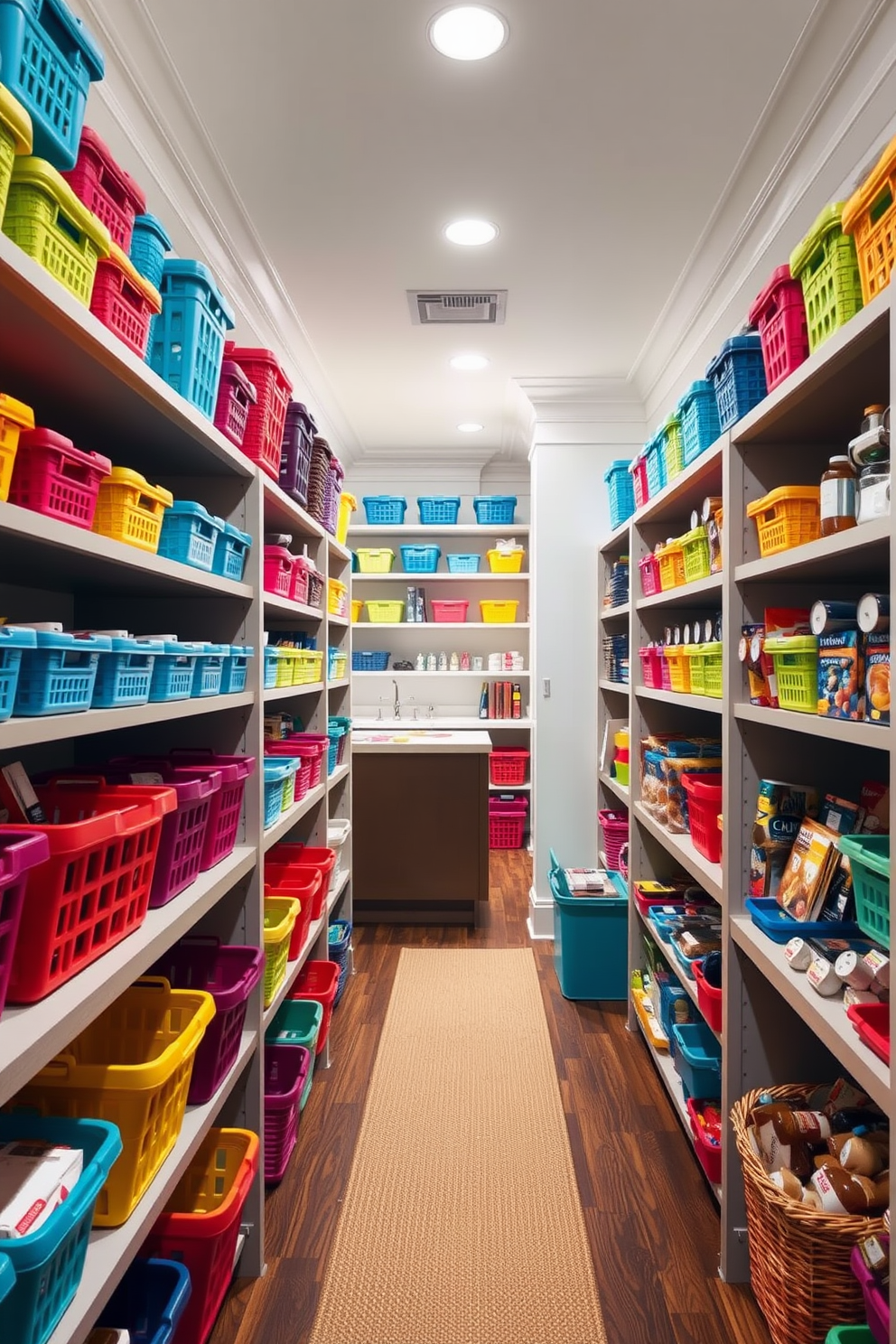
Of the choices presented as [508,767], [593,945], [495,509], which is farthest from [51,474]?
[508,767]

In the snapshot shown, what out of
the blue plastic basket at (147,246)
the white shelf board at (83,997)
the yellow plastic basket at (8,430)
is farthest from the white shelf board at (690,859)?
the blue plastic basket at (147,246)

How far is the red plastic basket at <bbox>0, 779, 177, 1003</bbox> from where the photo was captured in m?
1.02

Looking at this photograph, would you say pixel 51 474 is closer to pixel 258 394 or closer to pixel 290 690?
Answer: pixel 258 394

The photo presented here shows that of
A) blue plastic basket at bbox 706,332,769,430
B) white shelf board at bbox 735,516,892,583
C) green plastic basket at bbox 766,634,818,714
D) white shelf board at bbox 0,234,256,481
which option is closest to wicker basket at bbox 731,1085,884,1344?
green plastic basket at bbox 766,634,818,714

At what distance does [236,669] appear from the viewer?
185cm

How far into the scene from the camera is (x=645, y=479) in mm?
3123

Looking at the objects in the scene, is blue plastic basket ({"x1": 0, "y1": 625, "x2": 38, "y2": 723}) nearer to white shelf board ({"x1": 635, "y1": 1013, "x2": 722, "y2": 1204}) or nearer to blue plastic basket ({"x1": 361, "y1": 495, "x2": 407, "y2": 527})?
white shelf board ({"x1": 635, "y1": 1013, "x2": 722, "y2": 1204})

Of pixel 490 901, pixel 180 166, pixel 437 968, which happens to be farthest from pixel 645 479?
pixel 490 901

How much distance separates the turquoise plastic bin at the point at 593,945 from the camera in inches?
128

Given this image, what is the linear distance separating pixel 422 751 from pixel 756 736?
7.81ft

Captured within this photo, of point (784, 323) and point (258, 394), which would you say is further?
point (258, 394)

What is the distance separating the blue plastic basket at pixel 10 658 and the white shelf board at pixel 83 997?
379mm

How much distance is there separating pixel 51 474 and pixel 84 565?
1.32ft

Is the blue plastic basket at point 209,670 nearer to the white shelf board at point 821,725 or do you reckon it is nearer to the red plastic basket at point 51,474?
the red plastic basket at point 51,474
